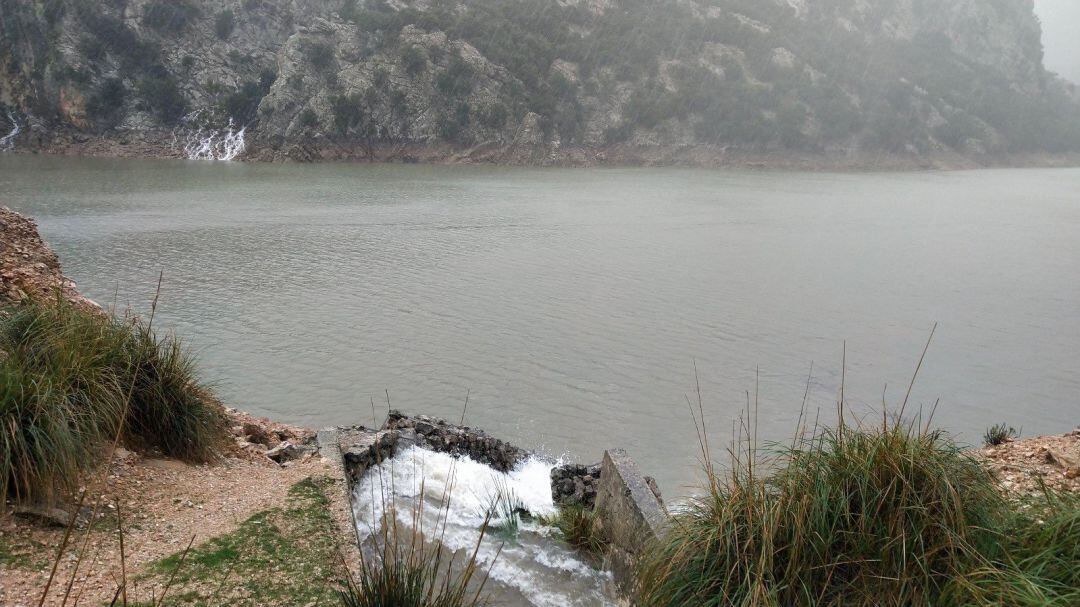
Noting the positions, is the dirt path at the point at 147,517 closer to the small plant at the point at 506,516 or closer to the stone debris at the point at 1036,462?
the small plant at the point at 506,516

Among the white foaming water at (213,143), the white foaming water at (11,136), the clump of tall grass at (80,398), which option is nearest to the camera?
the clump of tall grass at (80,398)

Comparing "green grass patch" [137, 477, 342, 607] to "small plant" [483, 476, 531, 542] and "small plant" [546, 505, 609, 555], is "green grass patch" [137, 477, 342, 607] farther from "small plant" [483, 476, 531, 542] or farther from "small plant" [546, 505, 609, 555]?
"small plant" [546, 505, 609, 555]

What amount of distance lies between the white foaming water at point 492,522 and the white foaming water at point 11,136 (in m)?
57.6

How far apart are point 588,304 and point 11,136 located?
5304cm

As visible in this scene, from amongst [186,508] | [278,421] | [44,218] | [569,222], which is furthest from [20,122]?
[186,508]

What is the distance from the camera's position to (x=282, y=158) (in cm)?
5616

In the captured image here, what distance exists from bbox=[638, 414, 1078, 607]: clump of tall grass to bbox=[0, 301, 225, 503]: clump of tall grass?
9.22ft

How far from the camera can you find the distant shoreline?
54.7m

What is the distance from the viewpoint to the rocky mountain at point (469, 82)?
2192 inches

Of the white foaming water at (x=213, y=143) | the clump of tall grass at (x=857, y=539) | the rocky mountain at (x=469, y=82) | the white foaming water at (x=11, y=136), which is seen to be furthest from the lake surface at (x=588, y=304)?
the rocky mountain at (x=469, y=82)

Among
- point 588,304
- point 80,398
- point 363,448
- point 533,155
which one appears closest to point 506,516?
point 363,448

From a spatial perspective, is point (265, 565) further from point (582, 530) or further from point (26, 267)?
point (26, 267)

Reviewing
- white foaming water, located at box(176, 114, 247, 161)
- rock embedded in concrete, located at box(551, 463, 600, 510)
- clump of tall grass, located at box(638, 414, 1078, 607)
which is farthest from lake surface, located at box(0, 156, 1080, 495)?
white foaming water, located at box(176, 114, 247, 161)

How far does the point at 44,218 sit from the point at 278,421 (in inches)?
737
